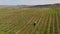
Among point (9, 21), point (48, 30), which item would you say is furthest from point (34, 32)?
point (9, 21)

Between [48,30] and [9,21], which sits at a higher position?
[9,21]

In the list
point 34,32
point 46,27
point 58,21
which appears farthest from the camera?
point 58,21

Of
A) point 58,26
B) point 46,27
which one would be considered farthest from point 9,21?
point 58,26

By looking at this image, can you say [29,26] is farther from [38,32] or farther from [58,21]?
[58,21]

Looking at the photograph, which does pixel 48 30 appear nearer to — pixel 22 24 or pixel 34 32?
pixel 34 32

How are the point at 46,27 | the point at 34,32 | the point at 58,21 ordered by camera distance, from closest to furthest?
1. the point at 34,32
2. the point at 46,27
3. the point at 58,21

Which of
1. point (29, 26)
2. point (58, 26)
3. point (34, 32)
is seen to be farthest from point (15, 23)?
point (58, 26)

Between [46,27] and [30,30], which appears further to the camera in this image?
[46,27]

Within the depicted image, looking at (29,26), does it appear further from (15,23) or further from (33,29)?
(15,23)
